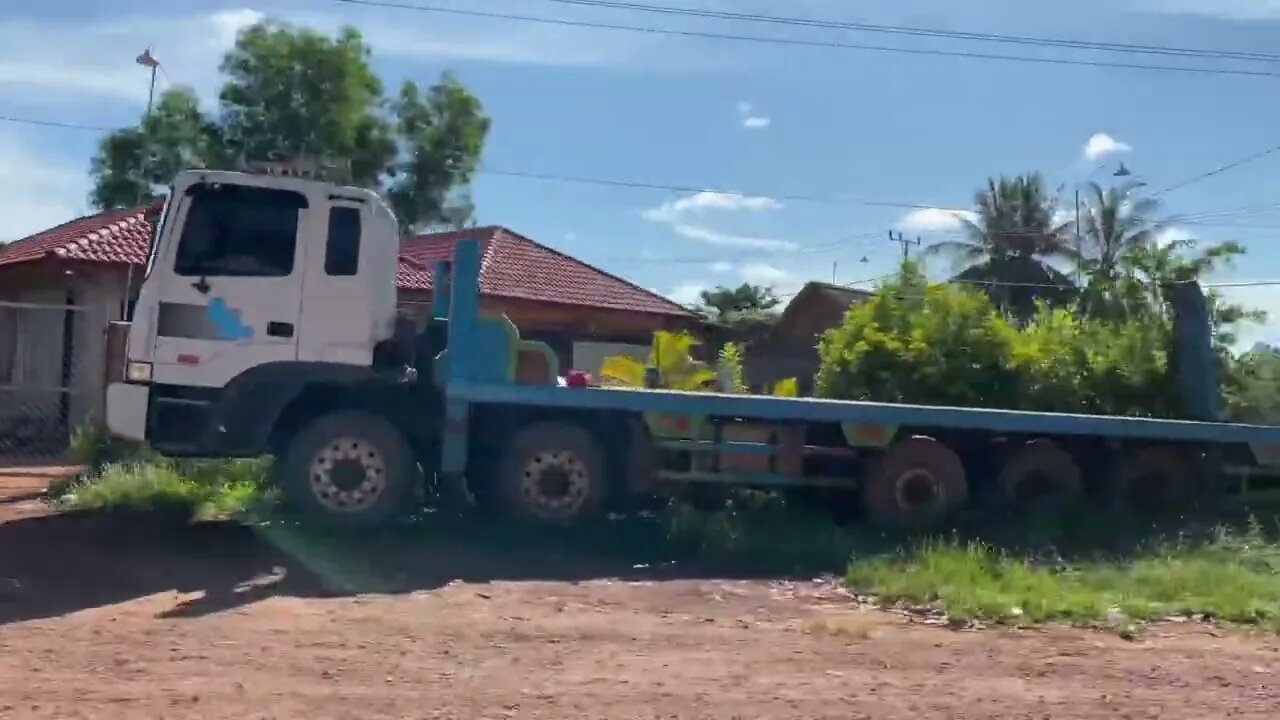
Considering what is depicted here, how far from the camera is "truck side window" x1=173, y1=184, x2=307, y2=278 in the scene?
9.88 metres

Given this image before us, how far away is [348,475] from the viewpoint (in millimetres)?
10172

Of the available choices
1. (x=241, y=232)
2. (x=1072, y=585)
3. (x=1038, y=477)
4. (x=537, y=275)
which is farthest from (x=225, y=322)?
(x=537, y=275)

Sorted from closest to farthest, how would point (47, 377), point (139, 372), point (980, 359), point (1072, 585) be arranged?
point (1072, 585)
point (139, 372)
point (980, 359)
point (47, 377)

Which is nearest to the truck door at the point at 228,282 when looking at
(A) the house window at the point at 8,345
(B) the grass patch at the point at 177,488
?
(B) the grass patch at the point at 177,488

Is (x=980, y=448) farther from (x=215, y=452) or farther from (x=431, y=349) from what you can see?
(x=215, y=452)

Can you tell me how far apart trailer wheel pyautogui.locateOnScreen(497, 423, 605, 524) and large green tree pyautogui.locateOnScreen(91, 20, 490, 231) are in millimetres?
22540

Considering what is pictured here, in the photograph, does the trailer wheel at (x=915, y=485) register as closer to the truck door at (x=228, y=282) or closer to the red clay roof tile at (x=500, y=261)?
the truck door at (x=228, y=282)

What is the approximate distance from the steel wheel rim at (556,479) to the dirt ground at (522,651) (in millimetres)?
980

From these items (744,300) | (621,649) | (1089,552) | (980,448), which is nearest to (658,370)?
(980,448)

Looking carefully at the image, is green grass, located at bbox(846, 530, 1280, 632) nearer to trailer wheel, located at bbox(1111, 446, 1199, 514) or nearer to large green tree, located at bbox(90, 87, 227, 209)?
trailer wheel, located at bbox(1111, 446, 1199, 514)

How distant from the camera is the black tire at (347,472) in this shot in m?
10.1

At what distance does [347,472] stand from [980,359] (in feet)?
21.3

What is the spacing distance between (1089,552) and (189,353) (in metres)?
7.31

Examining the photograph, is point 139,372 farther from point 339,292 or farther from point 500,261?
point 500,261
